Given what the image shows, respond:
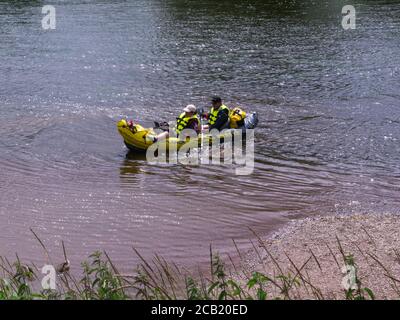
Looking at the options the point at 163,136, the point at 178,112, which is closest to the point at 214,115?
the point at 163,136

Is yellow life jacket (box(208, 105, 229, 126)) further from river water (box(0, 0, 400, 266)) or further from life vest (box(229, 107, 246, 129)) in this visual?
river water (box(0, 0, 400, 266))

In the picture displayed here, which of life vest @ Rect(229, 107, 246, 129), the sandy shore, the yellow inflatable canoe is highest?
life vest @ Rect(229, 107, 246, 129)

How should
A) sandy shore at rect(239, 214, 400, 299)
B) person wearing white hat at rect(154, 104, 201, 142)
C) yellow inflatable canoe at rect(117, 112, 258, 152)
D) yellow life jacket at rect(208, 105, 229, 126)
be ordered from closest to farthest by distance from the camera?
sandy shore at rect(239, 214, 400, 299) < yellow inflatable canoe at rect(117, 112, 258, 152) < person wearing white hat at rect(154, 104, 201, 142) < yellow life jacket at rect(208, 105, 229, 126)

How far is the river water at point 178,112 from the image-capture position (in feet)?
36.4

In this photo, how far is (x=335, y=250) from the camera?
378 inches

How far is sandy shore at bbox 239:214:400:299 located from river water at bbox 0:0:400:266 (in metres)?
0.52

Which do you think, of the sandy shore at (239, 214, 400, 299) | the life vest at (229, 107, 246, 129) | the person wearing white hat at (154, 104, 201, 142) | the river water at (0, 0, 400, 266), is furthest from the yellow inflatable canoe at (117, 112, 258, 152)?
the sandy shore at (239, 214, 400, 299)

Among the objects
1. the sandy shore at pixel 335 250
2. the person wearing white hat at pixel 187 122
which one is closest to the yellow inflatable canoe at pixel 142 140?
the person wearing white hat at pixel 187 122

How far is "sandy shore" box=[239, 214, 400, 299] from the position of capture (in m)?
8.38

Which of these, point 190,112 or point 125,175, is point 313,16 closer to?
point 190,112

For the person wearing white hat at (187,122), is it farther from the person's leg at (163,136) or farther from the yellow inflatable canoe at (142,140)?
the yellow inflatable canoe at (142,140)

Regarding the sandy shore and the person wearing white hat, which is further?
the person wearing white hat

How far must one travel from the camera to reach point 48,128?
55.1 feet

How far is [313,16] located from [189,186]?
68.3 feet
